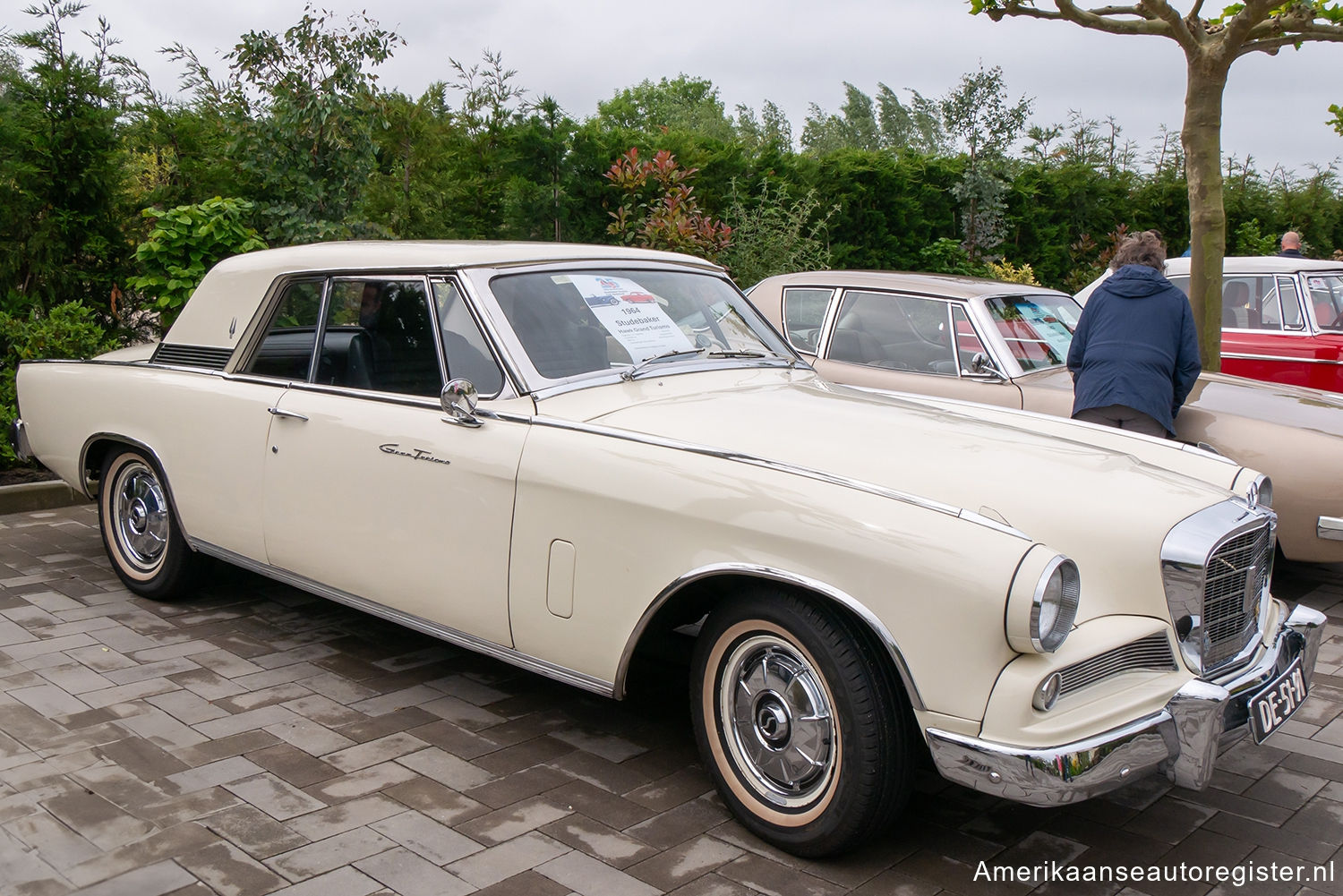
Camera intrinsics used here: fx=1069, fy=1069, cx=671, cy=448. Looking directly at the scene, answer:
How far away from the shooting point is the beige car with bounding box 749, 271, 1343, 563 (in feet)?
17.5

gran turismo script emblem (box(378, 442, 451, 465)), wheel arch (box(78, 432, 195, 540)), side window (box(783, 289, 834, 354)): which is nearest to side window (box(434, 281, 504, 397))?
gran turismo script emblem (box(378, 442, 451, 465))

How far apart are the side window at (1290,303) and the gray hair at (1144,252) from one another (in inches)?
173

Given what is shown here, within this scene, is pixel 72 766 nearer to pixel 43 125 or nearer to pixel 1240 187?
pixel 43 125

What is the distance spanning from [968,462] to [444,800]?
190 cm

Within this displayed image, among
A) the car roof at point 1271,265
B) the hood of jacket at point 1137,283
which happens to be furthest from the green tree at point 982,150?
the hood of jacket at point 1137,283

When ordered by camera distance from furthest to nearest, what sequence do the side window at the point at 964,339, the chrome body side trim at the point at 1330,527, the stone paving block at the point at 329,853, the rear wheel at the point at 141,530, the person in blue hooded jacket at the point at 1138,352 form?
the side window at the point at 964,339, the person in blue hooded jacket at the point at 1138,352, the chrome body side trim at the point at 1330,527, the rear wheel at the point at 141,530, the stone paving block at the point at 329,853

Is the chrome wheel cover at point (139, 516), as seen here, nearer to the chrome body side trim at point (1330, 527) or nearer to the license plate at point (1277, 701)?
the license plate at point (1277, 701)

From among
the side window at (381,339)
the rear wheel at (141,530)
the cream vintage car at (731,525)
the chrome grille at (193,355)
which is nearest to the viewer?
the cream vintage car at (731,525)

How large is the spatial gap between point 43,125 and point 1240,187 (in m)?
20.1

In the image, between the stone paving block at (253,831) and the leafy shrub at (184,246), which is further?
the leafy shrub at (184,246)

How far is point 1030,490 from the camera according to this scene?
3035mm

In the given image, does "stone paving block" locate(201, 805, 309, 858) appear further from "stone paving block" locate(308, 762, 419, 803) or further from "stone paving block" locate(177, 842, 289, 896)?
"stone paving block" locate(308, 762, 419, 803)

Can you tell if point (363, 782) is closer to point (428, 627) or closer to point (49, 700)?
point (428, 627)

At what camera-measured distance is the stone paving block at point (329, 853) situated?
2.88 meters
